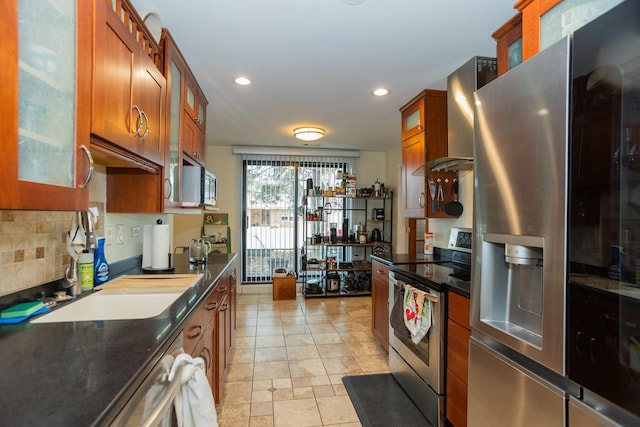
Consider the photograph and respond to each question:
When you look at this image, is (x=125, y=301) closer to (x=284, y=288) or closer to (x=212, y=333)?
(x=212, y=333)

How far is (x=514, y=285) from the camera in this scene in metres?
1.29

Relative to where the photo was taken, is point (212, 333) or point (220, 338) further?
point (220, 338)

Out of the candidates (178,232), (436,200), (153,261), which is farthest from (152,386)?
(178,232)

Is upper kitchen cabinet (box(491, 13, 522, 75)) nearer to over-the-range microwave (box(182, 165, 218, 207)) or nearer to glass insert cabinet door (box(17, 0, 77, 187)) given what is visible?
glass insert cabinet door (box(17, 0, 77, 187))

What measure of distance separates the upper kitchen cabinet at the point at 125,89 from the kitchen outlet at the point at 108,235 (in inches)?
21.0

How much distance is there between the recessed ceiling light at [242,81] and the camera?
263 cm

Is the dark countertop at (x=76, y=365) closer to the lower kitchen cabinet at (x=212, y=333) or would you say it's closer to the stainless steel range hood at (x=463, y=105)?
the lower kitchen cabinet at (x=212, y=333)

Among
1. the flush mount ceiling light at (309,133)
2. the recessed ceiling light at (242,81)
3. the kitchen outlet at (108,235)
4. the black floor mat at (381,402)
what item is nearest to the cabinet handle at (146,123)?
the kitchen outlet at (108,235)

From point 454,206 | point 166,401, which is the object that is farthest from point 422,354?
point 166,401

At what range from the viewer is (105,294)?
159 cm

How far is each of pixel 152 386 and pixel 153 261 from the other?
146cm

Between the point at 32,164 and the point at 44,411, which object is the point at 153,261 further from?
the point at 44,411

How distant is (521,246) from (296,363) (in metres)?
2.26

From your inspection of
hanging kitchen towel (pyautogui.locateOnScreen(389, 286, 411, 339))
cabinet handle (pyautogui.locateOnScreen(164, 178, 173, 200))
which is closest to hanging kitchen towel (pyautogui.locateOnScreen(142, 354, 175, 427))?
cabinet handle (pyautogui.locateOnScreen(164, 178, 173, 200))
